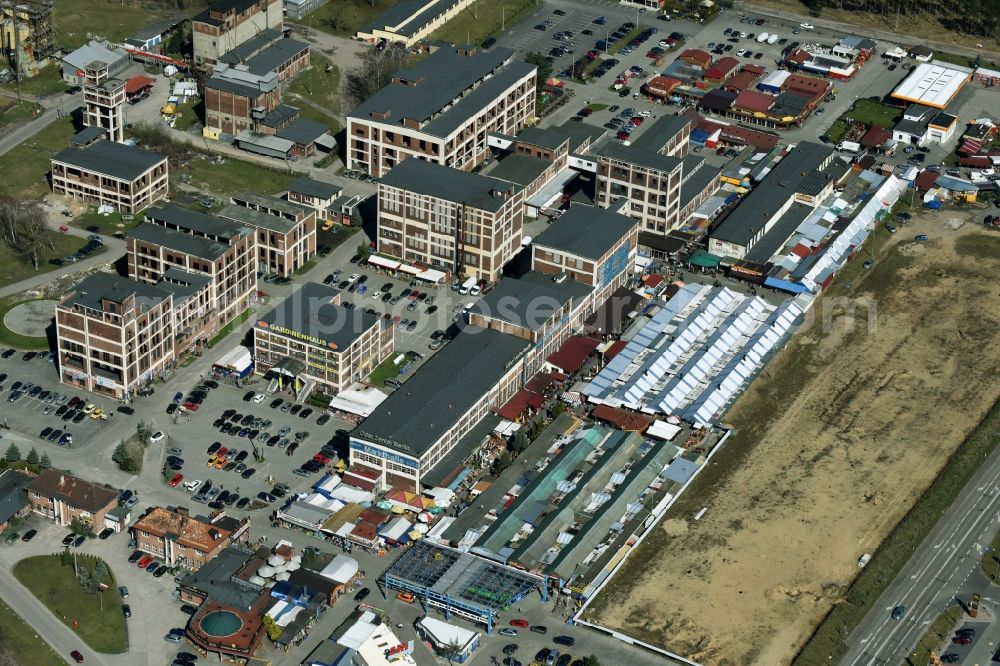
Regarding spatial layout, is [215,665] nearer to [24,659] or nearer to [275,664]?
[275,664]

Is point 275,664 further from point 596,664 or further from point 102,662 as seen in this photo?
point 596,664

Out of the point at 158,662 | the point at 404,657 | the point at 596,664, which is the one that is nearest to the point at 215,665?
the point at 158,662

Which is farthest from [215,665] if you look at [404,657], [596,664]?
[596,664]

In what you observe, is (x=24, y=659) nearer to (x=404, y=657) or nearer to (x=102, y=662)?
(x=102, y=662)

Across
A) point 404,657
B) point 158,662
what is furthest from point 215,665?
point 404,657

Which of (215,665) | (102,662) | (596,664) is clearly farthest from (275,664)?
(596,664)

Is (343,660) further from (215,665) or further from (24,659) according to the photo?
(24,659)
